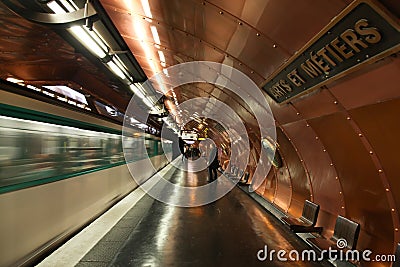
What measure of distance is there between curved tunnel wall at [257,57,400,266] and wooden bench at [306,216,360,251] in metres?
0.19

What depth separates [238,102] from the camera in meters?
8.78

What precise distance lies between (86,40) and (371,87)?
13.5ft

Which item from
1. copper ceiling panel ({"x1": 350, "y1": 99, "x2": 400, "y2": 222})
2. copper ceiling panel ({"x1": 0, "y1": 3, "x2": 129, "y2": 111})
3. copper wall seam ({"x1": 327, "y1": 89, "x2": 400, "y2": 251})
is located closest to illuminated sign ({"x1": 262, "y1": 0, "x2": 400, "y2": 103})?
copper wall seam ({"x1": 327, "y1": 89, "x2": 400, "y2": 251})

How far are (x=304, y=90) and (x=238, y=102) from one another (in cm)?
435

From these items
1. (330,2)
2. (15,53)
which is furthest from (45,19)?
(15,53)

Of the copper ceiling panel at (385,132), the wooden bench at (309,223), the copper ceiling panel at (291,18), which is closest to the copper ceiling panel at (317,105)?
the copper ceiling panel at (385,132)

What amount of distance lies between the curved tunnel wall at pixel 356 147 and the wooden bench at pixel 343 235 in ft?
0.61

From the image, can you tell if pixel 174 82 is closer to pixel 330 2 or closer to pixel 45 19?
pixel 45 19

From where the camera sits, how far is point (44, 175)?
504 centimetres

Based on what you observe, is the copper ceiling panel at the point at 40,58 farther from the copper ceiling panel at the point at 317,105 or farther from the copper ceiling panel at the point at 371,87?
the copper ceiling panel at the point at 371,87

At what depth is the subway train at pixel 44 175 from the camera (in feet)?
13.3
